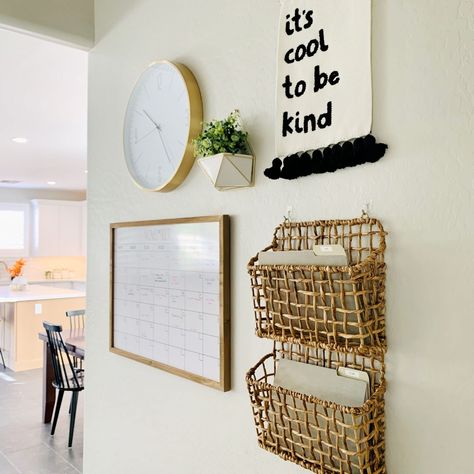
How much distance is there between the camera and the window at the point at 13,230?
803 cm

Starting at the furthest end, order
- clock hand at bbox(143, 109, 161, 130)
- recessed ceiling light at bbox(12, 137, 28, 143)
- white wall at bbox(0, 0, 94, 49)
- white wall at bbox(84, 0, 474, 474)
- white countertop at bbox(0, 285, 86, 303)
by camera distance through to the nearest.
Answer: white countertop at bbox(0, 285, 86, 303) < recessed ceiling light at bbox(12, 137, 28, 143) < white wall at bbox(0, 0, 94, 49) < clock hand at bbox(143, 109, 161, 130) < white wall at bbox(84, 0, 474, 474)

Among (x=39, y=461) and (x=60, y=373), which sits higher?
(x=60, y=373)

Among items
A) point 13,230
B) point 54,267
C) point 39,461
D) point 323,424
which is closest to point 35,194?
Answer: point 13,230

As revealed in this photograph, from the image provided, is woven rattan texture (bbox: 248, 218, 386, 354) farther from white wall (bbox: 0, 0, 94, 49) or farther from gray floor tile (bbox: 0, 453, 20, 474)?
gray floor tile (bbox: 0, 453, 20, 474)

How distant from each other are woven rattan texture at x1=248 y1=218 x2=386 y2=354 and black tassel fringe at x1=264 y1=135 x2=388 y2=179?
0.11 metres

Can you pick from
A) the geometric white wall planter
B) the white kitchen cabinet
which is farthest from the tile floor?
the white kitchen cabinet

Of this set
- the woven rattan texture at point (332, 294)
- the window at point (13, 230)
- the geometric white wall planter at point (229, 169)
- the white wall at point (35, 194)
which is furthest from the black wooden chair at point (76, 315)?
the white wall at point (35, 194)

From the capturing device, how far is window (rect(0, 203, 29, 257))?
8031mm

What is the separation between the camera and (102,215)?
1834 millimetres

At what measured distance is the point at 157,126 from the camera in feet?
4.90

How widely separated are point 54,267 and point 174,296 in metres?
7.84

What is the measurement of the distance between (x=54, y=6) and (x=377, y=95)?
4.59 feet

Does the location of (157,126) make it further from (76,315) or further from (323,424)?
(76,315)

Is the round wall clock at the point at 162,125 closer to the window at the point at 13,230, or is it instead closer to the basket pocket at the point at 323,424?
the basket pocket at the point at 323,424
